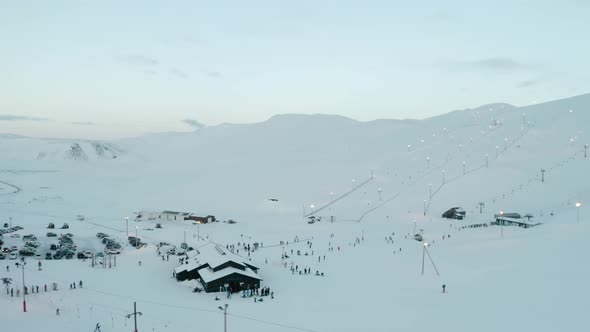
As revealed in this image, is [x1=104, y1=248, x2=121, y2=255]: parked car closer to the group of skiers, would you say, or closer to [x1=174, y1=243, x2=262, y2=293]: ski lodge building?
[x1=174, y1=243, x2=262, y2=293]: ski lodge building

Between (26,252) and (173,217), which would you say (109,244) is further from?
(173,217)

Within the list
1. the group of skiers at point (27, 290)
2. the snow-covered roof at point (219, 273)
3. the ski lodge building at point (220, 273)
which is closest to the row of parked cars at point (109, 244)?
the ski lodge building at point (220, 273)

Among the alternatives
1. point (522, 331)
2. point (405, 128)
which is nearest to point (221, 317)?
point (522, 331)

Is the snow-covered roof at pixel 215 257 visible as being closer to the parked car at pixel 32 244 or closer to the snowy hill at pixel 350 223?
the snowy hill at pixel 350 223

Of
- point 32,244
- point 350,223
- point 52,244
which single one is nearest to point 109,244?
point 52,244

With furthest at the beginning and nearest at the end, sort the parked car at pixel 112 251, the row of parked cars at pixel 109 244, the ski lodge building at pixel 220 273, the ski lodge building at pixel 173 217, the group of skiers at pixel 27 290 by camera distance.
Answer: the ski lodge building at pixel 173 217 → the row of parked cars at pixel 109 244 → the parked car at pixel 112 251 → the ski lodge building at pixel 220 273 → the group of skiers at pixel 27 290

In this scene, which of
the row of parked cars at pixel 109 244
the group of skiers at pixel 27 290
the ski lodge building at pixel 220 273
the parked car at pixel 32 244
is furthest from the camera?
the parked car at pixel 32 244

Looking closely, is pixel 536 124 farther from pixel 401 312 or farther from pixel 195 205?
pixel 401 312
